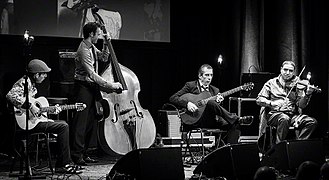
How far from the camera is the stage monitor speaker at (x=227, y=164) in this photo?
5.20 metres

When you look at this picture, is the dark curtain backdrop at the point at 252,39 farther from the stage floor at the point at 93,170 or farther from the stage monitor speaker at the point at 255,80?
the stage floor at the point at 93,170

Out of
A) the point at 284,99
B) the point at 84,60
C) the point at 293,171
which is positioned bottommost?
the point at 293,171

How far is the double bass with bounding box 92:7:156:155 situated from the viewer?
667 cm

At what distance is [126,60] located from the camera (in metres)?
9.49

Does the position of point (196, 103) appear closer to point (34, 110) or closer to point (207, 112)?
point (207, 112)

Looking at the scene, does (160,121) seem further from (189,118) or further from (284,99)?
(284,99)

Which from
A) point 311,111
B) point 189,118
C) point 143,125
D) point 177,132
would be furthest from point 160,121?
point 311,111

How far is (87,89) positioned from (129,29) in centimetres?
258

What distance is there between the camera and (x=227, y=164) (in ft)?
17.1

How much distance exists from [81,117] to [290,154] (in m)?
2.52

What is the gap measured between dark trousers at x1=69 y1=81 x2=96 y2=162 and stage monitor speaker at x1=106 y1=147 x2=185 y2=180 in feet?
6.58

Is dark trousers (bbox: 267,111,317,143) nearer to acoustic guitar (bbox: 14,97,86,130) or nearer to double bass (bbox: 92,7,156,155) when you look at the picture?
double bass (bbox: 92,7,156,155)

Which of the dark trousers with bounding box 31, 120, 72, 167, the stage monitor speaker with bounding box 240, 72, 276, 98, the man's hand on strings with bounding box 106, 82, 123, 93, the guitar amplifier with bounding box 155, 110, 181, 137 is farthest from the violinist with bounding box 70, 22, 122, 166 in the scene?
the stage monitor speaker with bounding box 240, 72, 276, 98

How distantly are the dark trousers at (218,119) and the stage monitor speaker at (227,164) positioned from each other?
83.5 inches
